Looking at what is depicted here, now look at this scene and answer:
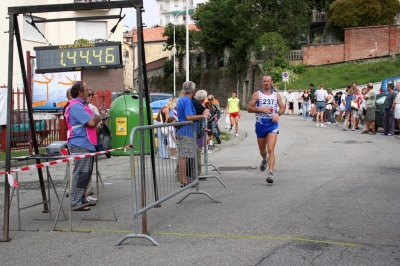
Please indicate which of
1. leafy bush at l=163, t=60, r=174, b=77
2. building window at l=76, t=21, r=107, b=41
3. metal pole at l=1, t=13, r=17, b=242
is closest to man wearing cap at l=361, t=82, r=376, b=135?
metal pole at l=1, t=13, r=17, b=242

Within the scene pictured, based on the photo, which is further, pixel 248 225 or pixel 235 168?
pixel 235 168

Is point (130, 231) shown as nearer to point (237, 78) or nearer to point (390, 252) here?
point (390, 252)

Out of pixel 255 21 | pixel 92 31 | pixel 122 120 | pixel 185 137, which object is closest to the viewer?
pixel 185 137

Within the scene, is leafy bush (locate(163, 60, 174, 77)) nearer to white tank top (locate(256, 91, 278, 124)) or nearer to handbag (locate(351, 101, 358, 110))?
handbag (locate(351, 101, 358, 110))

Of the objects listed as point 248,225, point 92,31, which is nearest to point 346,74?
point 92,31

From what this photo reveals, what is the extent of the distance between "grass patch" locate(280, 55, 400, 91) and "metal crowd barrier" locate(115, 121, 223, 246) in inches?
1218

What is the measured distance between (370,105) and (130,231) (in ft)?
52.4

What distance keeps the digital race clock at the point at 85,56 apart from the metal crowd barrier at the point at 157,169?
3.96 ft

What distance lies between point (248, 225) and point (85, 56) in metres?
3.32

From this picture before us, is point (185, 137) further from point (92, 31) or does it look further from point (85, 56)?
point (92, 31)

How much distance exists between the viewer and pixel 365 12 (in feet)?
150

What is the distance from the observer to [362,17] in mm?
46031

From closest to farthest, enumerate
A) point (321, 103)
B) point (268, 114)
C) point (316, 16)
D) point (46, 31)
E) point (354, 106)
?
point (268, 114)
point (354, 106)
point (321, 103)
point (46, 31)
point (316, 16)

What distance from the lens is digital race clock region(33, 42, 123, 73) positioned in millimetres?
7738
